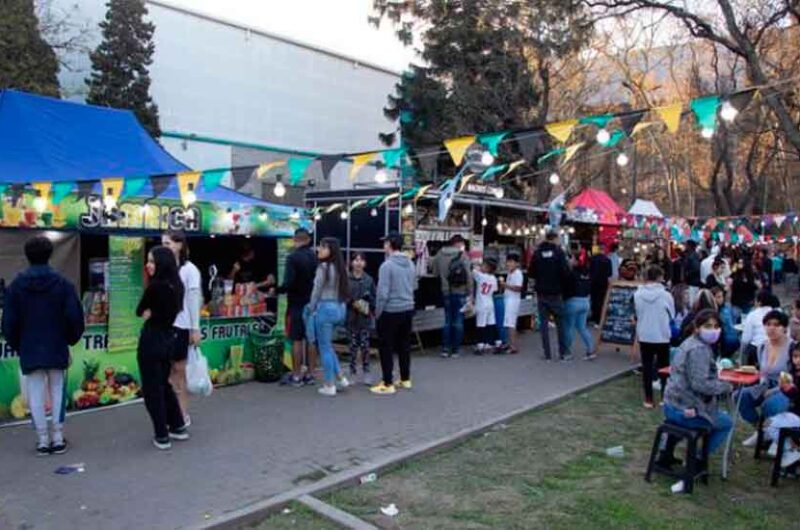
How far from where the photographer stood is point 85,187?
7.12 meters

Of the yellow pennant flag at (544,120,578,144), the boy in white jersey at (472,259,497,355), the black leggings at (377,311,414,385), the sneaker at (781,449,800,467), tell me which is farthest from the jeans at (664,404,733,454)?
the boy in white jersey at (472,259,497,355)

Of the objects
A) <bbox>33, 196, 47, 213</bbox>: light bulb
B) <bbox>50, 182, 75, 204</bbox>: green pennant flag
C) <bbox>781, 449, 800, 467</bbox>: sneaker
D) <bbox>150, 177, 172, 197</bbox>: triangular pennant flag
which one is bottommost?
<bbox>781, 449, 800, 467</bbox>: sneaker

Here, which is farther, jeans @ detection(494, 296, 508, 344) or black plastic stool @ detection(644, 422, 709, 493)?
jeans @ detection(494, 296, 508, 344)

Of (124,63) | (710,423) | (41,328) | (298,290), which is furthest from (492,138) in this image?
(124,63)

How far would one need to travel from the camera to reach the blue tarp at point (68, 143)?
7840 mm

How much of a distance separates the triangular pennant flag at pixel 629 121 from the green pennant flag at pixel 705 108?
0.42m

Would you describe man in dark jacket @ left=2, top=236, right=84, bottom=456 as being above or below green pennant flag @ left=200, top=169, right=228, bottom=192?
below

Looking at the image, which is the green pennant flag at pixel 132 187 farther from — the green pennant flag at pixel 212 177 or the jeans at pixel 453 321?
the jeans at pixel 453 321

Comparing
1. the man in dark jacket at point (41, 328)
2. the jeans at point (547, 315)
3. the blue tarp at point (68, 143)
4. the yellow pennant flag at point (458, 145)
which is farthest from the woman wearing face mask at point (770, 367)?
the blue tarp at point (68, 143)

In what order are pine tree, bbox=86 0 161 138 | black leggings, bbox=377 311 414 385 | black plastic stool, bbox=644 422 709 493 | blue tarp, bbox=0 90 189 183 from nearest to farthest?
1. black plastic stool, bbox=644 422 709 493
2. black leggings, bbox=377 311 414 385
3. blue tarp, bbox=0 90 189 183
4. pine tree, bbox=86 0 161 138

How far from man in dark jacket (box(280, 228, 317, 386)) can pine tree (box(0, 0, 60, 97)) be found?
41.5ft

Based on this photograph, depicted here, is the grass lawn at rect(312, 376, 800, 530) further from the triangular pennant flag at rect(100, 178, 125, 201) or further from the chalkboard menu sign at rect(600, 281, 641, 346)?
the triangular pennant flag at rect(100, 178, 125, 201)

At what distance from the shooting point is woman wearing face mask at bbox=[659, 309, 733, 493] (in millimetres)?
5055

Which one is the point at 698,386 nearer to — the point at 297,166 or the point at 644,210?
the point at 297,166
